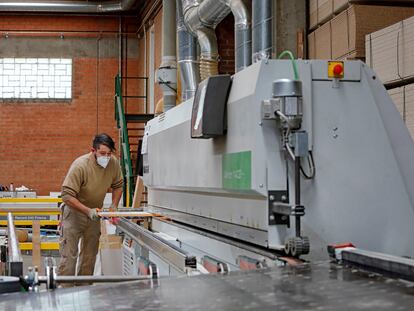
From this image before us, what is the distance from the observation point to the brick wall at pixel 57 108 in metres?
14.0

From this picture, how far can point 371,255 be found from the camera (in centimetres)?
221

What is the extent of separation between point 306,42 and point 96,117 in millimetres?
9046

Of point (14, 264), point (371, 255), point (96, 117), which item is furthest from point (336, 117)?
point (96, 117)

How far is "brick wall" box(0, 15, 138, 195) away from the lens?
46.0ft

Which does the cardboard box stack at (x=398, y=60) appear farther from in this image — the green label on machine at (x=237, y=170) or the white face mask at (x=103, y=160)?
the white face mask at (x=103, y=160)

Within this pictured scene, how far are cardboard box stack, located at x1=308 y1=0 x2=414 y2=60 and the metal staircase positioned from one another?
4390mm

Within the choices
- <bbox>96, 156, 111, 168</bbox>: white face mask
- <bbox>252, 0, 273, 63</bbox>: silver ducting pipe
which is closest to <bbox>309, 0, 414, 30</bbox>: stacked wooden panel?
<bbox>252, 0, 273, 63</bbox>: silver ducting pipe

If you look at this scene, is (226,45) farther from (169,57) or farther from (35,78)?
(35,78)

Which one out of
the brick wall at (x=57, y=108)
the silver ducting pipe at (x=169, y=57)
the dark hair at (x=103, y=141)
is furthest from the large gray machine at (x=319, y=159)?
the brick wall at (x=57, y=108)

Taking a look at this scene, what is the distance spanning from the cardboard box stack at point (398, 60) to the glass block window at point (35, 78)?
34.8 ft

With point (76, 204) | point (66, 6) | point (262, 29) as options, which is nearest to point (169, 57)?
point (76, 204)

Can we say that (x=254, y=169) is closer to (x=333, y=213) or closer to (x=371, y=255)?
(x=333, y=213)

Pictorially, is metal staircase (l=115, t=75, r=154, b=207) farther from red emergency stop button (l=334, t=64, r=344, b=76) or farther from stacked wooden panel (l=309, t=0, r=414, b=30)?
red emergency stop button (l=334, t=64, r=344, b=76)

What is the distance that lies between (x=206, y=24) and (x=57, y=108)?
27.0ft
